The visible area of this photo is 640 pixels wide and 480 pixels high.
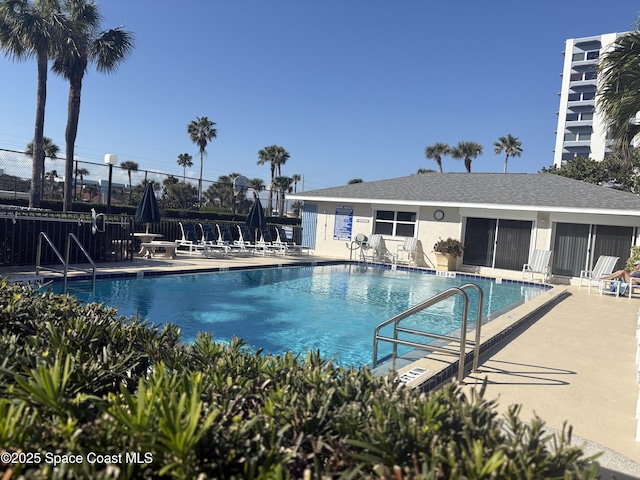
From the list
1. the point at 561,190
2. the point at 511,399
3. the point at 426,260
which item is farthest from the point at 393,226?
the point at 511,399

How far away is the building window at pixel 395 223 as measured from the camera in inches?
749

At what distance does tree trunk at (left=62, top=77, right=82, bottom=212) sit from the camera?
18.5m

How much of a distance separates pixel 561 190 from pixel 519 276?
404cm

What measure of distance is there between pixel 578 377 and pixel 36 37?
20.9m

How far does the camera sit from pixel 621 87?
311 inches

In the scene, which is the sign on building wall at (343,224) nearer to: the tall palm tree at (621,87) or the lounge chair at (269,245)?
the lounge chair at (269,245)

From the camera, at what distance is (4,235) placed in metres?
9.79

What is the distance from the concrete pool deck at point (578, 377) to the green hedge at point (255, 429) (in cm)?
33

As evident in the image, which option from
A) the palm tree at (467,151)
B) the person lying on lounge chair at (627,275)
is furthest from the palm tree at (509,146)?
the person lying on lounge chair at (627,275)

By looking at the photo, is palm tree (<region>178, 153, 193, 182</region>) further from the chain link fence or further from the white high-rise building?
the white high-rise building

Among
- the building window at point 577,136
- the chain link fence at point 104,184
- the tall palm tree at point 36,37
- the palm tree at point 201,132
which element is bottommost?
the chain link fence at point 104,184

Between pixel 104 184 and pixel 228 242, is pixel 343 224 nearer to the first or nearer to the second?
pixel 228 242

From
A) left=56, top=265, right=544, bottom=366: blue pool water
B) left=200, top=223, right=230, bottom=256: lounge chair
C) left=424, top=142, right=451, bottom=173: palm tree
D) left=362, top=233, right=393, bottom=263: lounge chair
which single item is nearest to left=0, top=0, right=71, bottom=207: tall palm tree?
left=200, top=223, right=230, bottom=256: lounge chair

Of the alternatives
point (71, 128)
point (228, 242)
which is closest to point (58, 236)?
point (228, 242)
